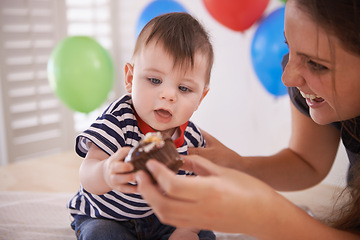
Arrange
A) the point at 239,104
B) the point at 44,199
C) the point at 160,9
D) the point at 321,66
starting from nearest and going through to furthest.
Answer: the point at 321,66 → the point at 44,199 → the point at 160,9 → the point at 239,104

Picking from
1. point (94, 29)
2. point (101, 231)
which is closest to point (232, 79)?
point (94, 29)

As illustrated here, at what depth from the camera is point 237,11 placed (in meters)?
2.30

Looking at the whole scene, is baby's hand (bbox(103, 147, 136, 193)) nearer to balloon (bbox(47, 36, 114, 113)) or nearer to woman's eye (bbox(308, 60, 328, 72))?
woman's eye (bbox(308, 60, 328, 72))

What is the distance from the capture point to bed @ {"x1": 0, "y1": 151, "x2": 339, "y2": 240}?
1.49 metres

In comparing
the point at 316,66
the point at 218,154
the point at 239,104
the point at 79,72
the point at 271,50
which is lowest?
the point at 239,104

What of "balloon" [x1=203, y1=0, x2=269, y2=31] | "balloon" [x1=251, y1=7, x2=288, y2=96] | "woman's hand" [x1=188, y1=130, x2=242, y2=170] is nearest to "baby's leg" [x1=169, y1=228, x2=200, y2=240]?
"woman's hand" [x1=188, y1=130, x2=242, y2=170]

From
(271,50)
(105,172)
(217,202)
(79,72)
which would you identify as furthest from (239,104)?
(217,202)

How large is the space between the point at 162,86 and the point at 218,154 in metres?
0.38

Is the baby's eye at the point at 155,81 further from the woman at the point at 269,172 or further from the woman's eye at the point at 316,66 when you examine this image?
the woman's eye at the point at 316,66

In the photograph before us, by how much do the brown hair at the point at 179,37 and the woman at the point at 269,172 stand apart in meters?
0.24

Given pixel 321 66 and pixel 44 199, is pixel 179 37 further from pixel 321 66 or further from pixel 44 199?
pixel 44 199

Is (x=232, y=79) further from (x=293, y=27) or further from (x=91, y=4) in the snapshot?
(x=293, y=27)

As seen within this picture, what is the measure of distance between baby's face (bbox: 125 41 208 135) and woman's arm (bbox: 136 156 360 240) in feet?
0.81

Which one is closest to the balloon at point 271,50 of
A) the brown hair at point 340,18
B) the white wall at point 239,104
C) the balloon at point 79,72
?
the white wall at point 239,104
